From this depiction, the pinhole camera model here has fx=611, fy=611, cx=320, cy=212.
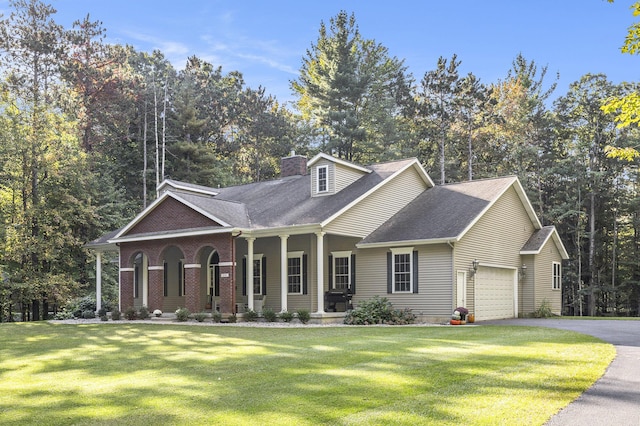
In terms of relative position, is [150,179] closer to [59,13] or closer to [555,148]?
[59,13]

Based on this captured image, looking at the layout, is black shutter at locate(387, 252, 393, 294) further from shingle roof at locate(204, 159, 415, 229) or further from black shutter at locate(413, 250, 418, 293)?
shingle roof at locate(204, 159, 415, 229)

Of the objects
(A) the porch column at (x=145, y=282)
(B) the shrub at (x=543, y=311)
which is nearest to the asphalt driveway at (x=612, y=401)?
(B) the shrub at (x=543, y=311)

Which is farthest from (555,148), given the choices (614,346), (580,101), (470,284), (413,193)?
(614,346)

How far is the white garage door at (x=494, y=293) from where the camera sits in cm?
2245

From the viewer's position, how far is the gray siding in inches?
874

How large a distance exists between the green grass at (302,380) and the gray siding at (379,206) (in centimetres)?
820

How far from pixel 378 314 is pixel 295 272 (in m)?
4.69

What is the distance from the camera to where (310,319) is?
20.8 metres

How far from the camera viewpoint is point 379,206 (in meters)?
23.9

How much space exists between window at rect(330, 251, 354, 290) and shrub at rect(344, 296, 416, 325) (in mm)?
2312

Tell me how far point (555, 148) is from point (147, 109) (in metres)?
29.8

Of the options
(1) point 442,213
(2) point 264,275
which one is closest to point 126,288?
(2) point 264,275

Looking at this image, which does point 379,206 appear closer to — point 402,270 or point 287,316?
point 402,270

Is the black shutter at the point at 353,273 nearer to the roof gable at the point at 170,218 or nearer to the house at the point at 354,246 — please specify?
the house at the point at 354,246
